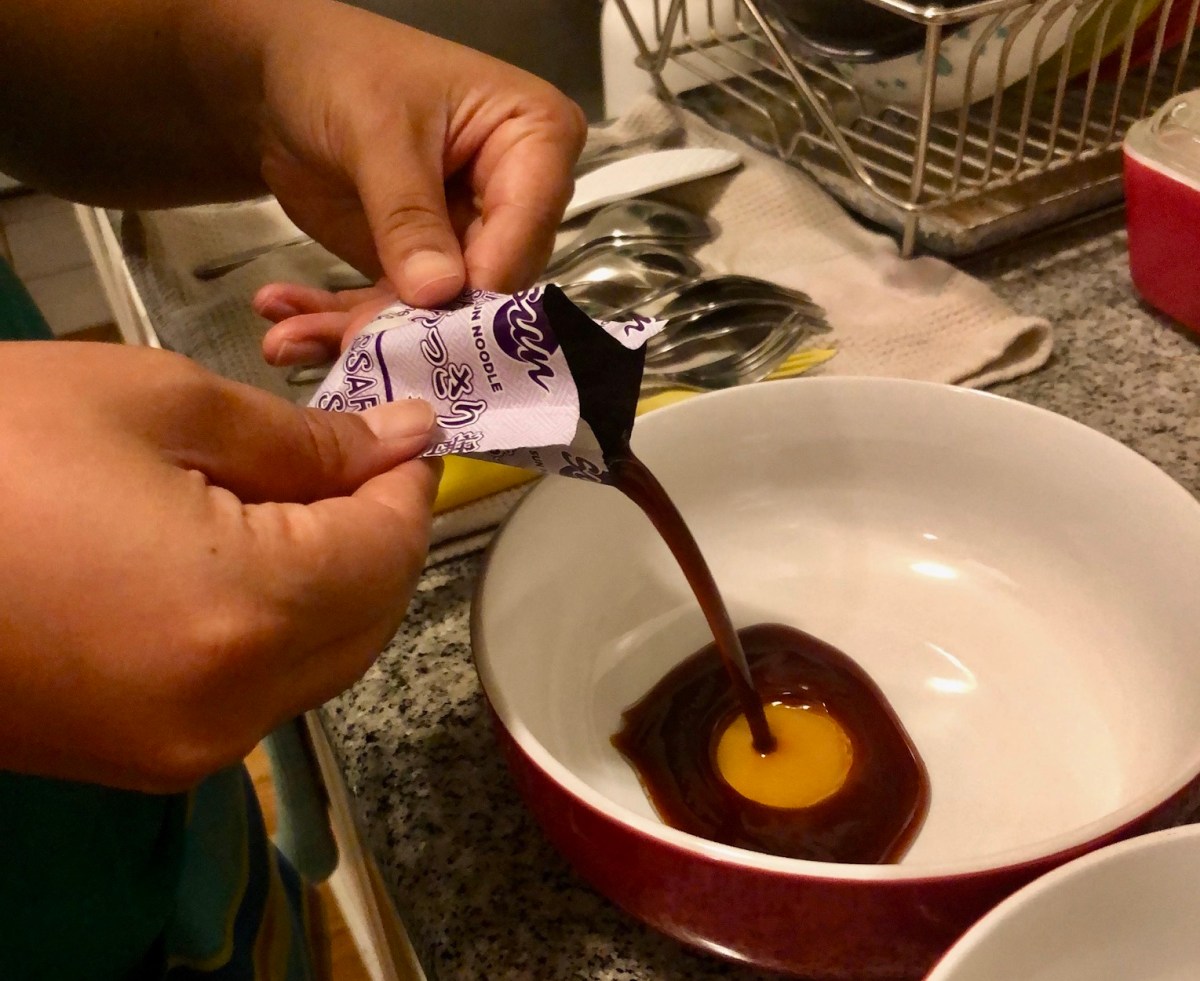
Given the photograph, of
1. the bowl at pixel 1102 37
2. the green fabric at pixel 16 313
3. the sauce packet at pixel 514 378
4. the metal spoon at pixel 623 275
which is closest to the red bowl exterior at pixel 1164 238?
the bowl at pixel 1102 37

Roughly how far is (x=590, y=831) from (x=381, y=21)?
403mm

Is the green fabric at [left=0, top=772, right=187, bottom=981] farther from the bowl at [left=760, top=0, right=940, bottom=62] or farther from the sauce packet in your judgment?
the bowl at [left=760, top=0, right=940, bottom=62]

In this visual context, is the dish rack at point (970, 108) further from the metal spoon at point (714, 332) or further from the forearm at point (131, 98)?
the forearm at point (131, 98)

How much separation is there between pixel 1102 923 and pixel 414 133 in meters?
0.41

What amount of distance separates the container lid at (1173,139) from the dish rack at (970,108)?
0.06m

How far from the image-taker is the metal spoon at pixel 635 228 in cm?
71

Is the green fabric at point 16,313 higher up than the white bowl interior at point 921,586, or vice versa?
the green fabric at point 16,313

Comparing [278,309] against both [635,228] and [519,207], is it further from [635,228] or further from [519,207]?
[635,228]

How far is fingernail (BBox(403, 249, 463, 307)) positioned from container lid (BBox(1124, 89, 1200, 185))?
0.40 m

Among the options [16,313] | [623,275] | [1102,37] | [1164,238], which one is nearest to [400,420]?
[16,313]

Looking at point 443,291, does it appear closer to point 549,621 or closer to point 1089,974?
point 549,621

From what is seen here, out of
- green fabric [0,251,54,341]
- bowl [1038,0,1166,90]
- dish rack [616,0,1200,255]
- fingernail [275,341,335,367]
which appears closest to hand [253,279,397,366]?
fingernail [275,341,335,367]

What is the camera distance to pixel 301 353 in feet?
1.64

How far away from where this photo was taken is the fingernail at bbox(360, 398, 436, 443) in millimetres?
353
